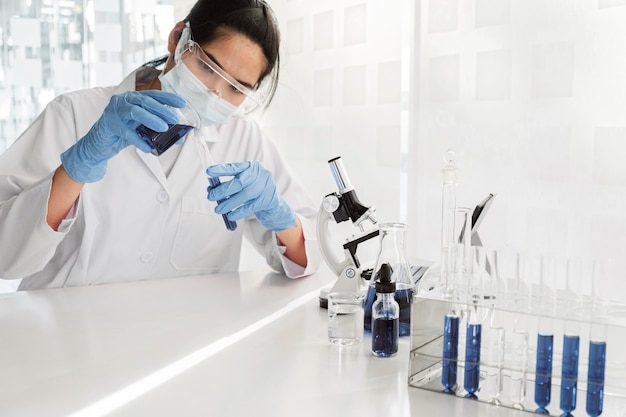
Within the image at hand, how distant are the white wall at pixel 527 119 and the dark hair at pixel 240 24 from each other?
3.19 ft

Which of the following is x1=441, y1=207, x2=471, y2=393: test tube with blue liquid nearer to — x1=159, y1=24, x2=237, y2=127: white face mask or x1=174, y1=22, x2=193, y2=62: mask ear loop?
x1=159, y1=24, x2=237, y2=127: white face mask

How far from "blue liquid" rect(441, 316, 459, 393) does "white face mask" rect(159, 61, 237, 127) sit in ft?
3.13

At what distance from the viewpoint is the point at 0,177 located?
178cm

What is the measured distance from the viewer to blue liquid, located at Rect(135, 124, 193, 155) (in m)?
1.64

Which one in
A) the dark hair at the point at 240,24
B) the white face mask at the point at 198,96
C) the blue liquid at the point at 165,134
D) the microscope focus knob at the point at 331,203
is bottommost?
the microscope focus knob at the point at 331,203

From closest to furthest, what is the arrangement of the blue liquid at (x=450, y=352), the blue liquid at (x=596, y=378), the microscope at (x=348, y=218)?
the blue liquid at (x=596, y=378) < the blue liquid at (x=450, y=352) < the microscope at (x=348, y=218)

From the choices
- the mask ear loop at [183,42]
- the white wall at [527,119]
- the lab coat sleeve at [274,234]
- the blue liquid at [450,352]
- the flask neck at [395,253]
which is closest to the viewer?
the blue liquid at [450,352]

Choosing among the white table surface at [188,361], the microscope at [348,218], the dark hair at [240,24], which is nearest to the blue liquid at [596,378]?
the white table surface at [188,361]

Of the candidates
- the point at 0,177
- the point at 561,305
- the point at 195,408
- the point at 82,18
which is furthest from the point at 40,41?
the point at 561,305

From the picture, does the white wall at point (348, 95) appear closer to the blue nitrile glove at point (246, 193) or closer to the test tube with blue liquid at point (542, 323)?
the blue nitrile glove at point (246, 193)

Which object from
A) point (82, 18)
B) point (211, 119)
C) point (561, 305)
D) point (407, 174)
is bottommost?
point (561, 305)

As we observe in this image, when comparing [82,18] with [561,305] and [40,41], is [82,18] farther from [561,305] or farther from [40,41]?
[561,305]

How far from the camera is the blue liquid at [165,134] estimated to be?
1.64m

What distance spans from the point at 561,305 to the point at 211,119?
1.13 meters
